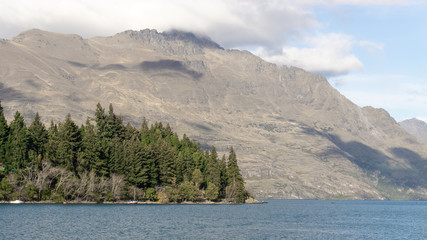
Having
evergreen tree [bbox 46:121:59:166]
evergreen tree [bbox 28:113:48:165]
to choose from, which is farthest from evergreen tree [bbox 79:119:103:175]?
A: evergreen tree [bbox 28:113:48:165]

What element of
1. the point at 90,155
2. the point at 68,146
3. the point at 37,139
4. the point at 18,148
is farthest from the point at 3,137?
the point at 90,155

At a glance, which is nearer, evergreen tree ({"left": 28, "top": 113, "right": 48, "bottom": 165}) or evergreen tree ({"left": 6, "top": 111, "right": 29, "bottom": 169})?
evergreen tree ({"left": 6, "top": 111, "right": 29, "bottom": 169})

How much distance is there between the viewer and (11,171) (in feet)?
543

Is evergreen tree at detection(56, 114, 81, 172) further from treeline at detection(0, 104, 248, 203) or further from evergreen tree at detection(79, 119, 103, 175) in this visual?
evergreen tree at detection(79, 119, 103, 175)

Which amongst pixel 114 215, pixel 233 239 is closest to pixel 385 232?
pixel 233 239

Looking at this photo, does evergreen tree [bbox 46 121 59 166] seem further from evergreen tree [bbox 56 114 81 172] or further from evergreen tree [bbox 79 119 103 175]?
evergreen tree [bbox 79 119 103 175]

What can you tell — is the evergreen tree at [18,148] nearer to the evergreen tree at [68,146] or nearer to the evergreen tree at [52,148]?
the evergreen tree at [52,148]

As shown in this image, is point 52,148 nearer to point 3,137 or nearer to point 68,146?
point 68,146

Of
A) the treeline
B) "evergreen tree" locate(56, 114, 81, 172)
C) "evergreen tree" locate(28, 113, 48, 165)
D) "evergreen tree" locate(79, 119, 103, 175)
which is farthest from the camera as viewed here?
"evergreen tree" locate(79, 119, 103, 175)

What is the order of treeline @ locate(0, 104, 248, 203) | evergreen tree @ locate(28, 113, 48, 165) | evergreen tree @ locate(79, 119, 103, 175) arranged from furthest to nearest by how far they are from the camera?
evergreen tree @ locate(79, 119, 103, 175)
evergreen tree @ locate(28, 113, 48, 165)
treeline @ locate(0, 104, 248, 203)

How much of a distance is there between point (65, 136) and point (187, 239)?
92.5 metres

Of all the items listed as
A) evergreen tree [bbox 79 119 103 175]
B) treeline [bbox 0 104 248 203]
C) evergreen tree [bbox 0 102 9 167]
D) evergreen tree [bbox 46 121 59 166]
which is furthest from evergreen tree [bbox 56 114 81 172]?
evergreen tree [bbox 0 102 9 167]

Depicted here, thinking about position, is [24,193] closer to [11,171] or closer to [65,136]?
[11,171]

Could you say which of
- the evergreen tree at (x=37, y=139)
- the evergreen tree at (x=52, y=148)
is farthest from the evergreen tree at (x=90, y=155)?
the evergreen tree at (x=37, y=139)
